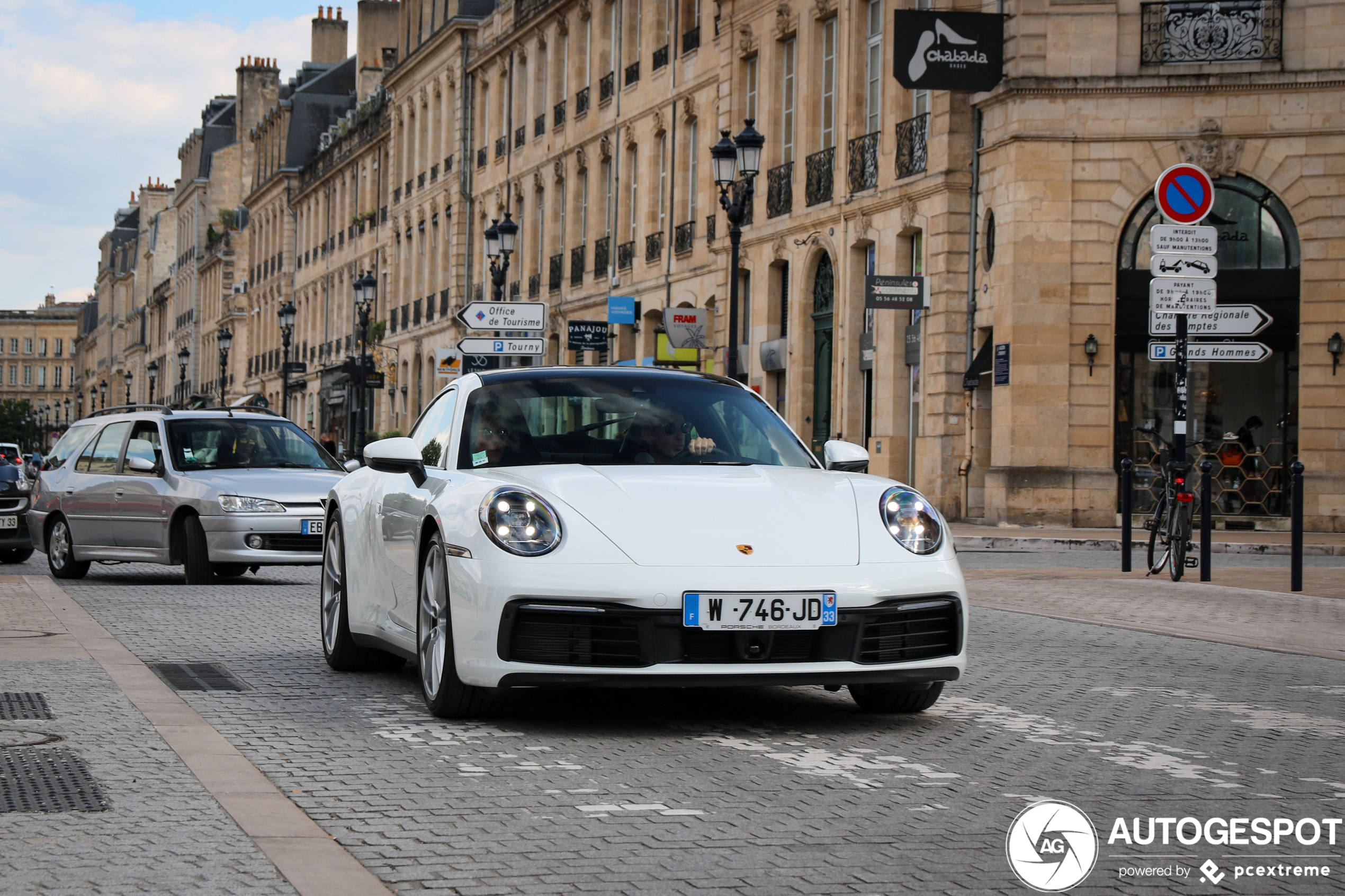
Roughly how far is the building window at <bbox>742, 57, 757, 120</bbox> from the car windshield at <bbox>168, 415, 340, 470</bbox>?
75.3ft

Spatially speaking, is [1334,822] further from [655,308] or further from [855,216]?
[655,308]

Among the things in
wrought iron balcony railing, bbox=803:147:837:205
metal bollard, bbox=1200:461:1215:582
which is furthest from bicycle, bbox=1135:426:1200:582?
wrought iron balcony railing, bbox=803:147:837:205

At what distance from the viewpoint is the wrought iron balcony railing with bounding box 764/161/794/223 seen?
37094mm

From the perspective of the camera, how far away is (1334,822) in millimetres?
5551

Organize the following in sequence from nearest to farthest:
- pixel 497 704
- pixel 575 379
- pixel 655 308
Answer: pixel 497 704 → pixel 575 379 → pixel 655 308

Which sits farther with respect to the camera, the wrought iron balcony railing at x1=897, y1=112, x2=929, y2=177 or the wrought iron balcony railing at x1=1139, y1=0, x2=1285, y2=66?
the wrought iron balcony railing at x1=897, y1=112, x2=929, y2=177

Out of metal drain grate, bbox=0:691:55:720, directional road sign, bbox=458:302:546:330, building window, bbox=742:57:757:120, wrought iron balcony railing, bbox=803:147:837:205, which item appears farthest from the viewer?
building window, bbox=742:57:757:120

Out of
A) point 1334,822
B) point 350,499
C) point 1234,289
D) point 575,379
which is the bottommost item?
point 1334,822

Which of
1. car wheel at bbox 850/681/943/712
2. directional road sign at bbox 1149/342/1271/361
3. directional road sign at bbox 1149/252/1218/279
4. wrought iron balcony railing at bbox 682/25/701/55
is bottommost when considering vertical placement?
car wheel at bbox 850/681/943/712

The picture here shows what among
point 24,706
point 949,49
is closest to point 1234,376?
point 949,49

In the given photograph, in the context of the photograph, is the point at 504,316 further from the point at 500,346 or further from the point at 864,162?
the point at 864,162

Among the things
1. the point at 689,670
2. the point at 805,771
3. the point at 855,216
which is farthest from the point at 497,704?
the point at 855,216

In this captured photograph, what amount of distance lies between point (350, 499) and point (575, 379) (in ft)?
5.30

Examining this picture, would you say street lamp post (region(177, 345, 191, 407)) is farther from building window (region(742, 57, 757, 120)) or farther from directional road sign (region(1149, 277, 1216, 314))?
directional road sign (region(1149, 277, 1216, 314))
